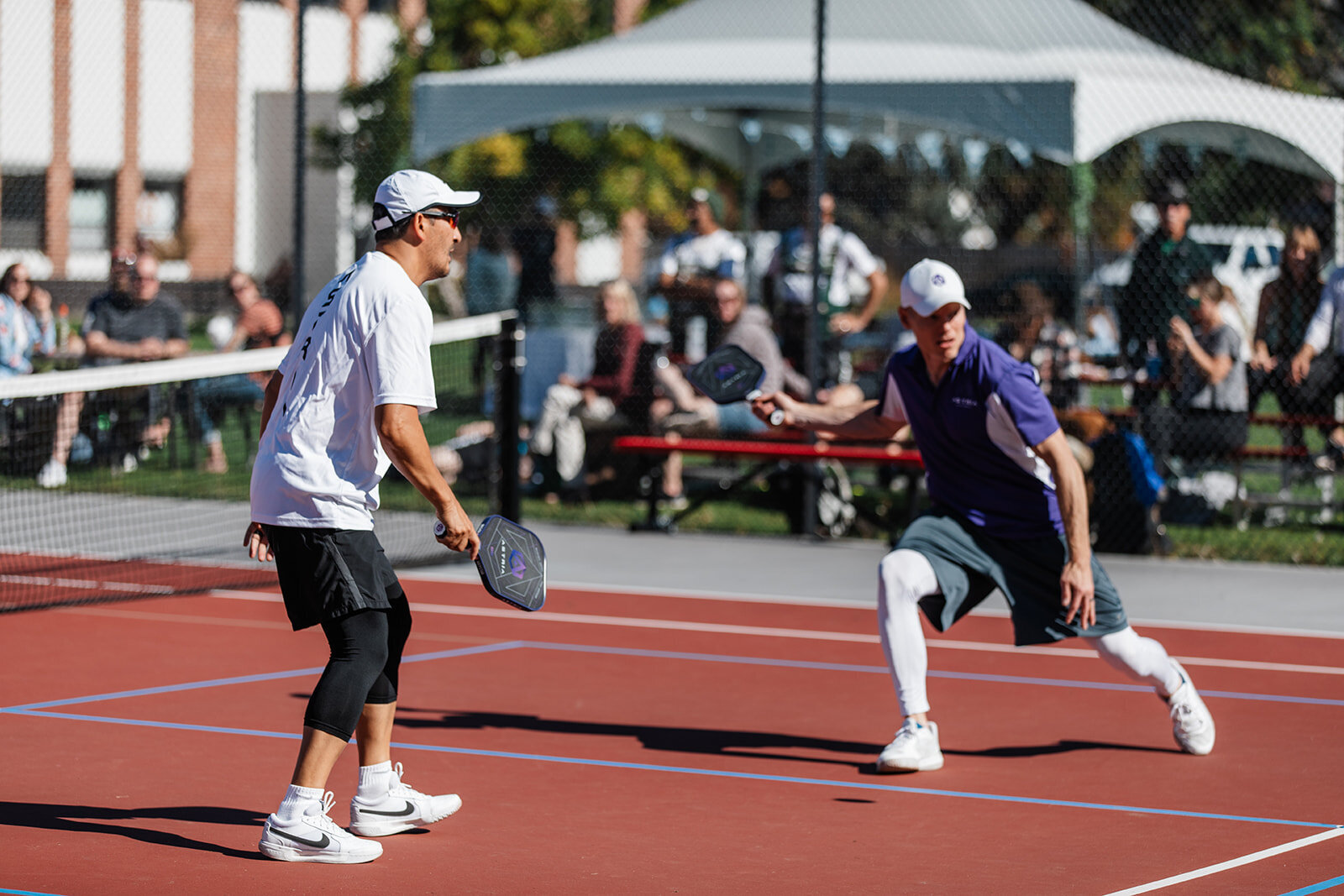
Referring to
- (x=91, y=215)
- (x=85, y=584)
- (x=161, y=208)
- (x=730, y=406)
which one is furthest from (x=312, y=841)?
(x=161, y=208)

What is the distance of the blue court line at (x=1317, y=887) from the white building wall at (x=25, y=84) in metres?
29.8

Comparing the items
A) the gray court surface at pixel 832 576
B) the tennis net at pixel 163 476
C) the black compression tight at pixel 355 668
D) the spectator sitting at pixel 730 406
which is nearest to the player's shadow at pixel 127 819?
the black compression tight at pixel 355 668

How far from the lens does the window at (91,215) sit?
33.6 meters

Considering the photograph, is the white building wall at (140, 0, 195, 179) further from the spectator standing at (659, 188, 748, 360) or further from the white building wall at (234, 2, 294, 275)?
the spectator standing at (659, 188, 748, 360)

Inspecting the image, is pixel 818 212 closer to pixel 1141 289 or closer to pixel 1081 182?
pixel 1141 289

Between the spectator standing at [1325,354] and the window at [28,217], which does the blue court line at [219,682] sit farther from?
the window at [28,217]

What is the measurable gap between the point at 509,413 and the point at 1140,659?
17.4 ft

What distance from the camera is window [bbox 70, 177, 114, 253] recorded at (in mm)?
33594

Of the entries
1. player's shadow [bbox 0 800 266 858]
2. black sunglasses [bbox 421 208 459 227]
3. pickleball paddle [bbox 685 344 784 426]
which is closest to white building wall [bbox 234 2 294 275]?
pickleball paddle [bbox 685 344 784 426]

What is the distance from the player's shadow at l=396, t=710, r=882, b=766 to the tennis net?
10.2ft

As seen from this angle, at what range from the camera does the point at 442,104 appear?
14.6 meters

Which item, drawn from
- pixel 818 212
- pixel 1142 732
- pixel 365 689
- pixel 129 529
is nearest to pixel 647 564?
pixel 818 212

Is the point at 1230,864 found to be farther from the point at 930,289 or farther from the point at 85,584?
the point at 85,584

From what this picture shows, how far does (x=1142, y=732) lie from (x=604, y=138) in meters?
19.6
